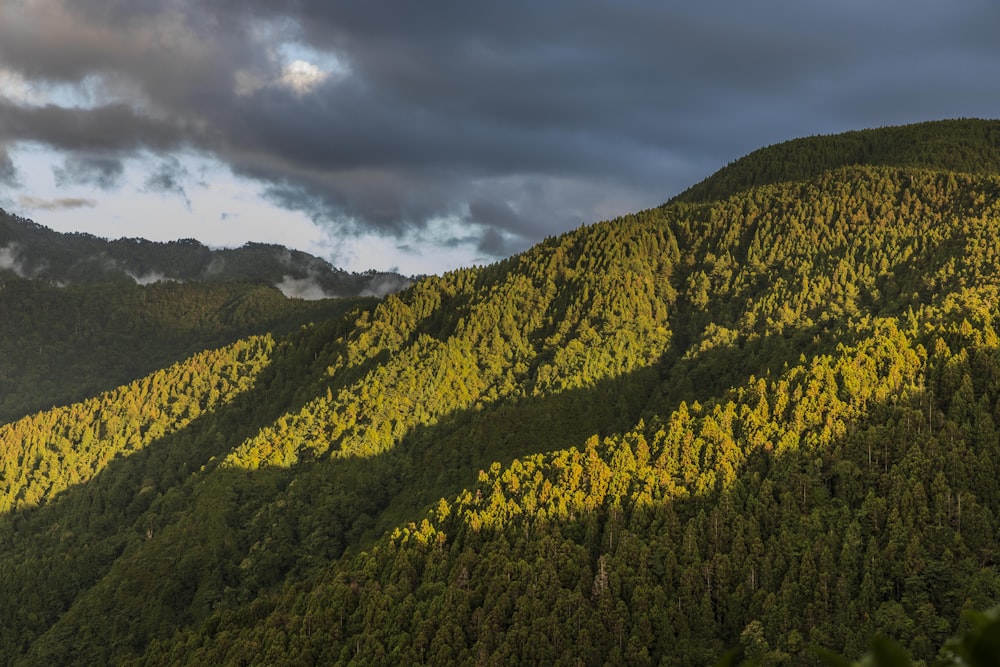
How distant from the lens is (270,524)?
176375mm

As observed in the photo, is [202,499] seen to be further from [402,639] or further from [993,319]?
[993,319]

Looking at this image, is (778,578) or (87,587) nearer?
(778,578)

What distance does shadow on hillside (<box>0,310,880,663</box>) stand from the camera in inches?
6363

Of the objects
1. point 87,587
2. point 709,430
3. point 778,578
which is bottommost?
point 87,587

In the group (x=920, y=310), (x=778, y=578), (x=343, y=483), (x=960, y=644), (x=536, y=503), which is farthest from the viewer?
(x=343, y=483)

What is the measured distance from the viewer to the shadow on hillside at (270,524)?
16162cm

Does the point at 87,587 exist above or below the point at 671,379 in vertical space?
below

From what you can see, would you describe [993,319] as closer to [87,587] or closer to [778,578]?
[778,578]

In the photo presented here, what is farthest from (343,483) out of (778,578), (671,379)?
(778,578)

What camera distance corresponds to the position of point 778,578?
9544cm

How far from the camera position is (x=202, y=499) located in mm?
188125

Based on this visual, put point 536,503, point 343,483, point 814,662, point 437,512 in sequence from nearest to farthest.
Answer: point 814,662, point 536,503, point 437,512, point 343,483

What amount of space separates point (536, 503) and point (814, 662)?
148 feet

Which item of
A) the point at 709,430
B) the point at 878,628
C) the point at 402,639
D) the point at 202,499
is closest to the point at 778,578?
the point at 878,628
